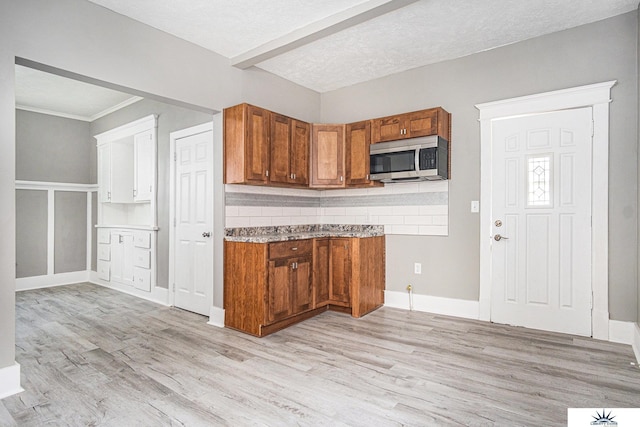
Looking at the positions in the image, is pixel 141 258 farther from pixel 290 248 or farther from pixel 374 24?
pixel 374 24

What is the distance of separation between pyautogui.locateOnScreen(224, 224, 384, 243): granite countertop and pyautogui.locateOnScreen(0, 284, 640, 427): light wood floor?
0.93 m

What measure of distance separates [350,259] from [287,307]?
902 millimetres

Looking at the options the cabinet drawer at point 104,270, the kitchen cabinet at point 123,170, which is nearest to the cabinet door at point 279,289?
the kitchen cabinet at point 123,170

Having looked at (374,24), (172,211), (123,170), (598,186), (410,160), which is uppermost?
(374,24)

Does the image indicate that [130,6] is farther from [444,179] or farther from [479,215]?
[479,215]

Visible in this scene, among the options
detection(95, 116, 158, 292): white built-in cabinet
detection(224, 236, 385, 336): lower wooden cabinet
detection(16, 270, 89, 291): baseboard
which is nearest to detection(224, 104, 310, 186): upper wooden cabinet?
detection(224, 236, 385, 336): lower wooden cabinet

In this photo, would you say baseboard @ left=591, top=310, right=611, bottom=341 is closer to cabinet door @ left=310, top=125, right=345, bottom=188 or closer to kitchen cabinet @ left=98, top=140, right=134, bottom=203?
cabinet door @ left=310, top=125, right=345, bottom=188

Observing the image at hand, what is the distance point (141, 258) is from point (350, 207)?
304 cm

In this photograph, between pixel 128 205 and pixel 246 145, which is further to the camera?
pixel 128 205

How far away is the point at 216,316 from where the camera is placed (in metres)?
3.80

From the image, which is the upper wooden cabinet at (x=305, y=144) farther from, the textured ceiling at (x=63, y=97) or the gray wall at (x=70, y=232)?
the gray wall at (x=70, y=232)

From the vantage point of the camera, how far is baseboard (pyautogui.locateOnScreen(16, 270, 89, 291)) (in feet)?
18.1

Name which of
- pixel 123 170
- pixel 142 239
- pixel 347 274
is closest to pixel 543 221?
pixel 347 274

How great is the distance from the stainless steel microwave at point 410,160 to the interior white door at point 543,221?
22.6 inches
